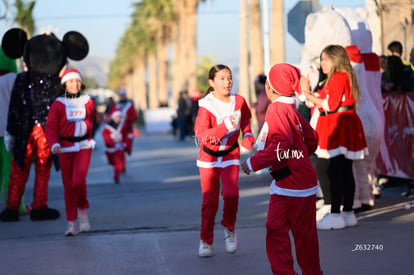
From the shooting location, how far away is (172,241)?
26.9ft

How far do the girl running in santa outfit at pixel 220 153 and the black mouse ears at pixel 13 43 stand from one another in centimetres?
400

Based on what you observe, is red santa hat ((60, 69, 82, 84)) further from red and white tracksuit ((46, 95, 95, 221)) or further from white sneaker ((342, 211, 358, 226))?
white sneaker ((342, 211, 358, 226))

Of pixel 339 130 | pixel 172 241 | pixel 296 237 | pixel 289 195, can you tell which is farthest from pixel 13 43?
pixel 296 237

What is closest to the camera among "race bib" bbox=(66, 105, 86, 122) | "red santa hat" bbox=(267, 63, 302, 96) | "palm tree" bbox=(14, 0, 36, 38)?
"red santa hat" bbox=(267, 63, 302, 96)

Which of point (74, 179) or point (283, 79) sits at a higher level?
point (283, 79)

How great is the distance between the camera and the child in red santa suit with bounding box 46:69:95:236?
877 cm

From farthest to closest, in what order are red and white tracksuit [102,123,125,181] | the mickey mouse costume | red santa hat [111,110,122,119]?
red santa hat [111,110,122,119], red and white tracksuit [102,123,125,181], the mickey mouse costume

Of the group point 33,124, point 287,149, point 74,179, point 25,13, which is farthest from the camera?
point 25,13

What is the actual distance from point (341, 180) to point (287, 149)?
316cm

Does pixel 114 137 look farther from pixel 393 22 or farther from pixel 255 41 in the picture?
pixel 255 41

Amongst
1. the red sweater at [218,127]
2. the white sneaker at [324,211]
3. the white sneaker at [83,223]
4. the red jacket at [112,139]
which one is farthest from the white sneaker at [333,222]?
the red jacket at [112,139]

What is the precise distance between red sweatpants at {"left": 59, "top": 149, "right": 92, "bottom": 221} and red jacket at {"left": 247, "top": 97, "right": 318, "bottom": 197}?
137 inches

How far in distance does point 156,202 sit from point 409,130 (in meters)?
3.76

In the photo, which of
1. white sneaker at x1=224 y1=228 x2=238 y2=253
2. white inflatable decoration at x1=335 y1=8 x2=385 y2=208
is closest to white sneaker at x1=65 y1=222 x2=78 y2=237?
white sneaker at x1=224 y1=228 x2=238 y2=253
